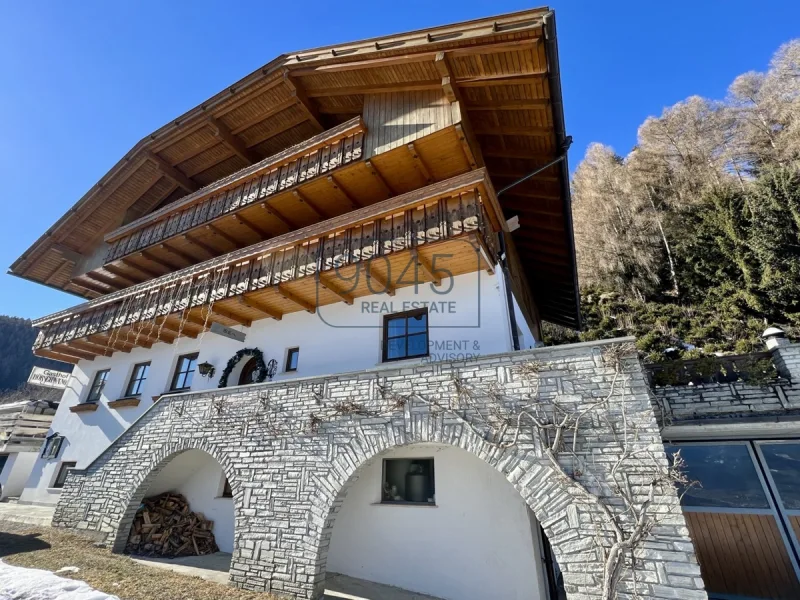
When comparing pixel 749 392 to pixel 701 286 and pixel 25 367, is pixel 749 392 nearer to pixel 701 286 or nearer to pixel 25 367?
pixel 701 286

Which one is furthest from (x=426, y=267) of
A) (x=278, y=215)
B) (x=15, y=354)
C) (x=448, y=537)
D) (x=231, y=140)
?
(x=15, y=354)

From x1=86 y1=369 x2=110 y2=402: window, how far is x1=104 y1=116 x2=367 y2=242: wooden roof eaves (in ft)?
14.6

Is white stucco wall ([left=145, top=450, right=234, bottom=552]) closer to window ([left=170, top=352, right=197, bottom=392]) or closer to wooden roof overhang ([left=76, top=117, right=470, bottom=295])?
window ([left=170, top=352, right=197, bottom=392])

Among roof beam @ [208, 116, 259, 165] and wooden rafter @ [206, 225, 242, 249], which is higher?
roof beam @ [208, 116, 259, 165]

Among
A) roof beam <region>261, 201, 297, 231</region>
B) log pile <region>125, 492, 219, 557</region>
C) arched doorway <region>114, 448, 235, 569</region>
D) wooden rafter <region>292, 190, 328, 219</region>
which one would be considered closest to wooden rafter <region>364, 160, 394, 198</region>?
wooden rafter <region>292, 190, 328, 219</region>

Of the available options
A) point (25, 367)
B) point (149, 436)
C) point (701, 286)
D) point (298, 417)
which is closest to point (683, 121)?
point (701, 286)

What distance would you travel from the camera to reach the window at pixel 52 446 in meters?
10.3

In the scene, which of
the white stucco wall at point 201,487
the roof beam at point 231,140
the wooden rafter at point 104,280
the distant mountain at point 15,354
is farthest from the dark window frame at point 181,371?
the distant mountain at point 15,354

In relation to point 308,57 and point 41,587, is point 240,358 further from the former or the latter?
point 308,57

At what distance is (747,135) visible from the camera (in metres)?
17.4

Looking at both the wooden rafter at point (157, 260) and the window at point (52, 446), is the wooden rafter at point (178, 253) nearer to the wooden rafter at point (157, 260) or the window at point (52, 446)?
the wooden rafter at point (157, 260)

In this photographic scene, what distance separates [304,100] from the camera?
930cm

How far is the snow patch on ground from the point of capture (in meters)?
3.77

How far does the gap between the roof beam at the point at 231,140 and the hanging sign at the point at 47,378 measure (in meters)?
10.3
